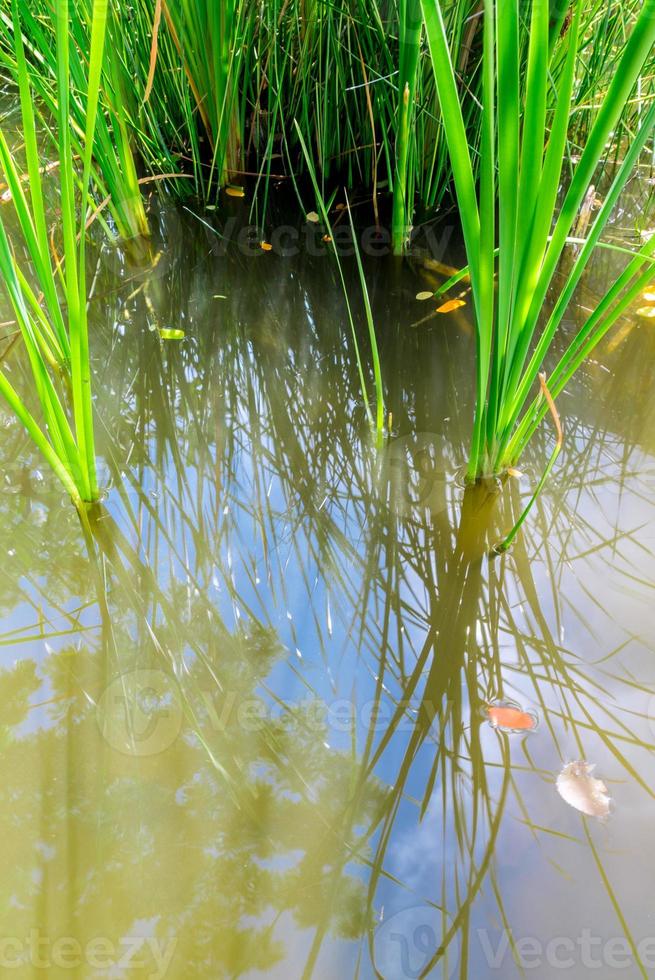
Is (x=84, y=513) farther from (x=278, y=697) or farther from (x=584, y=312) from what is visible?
(x=584, y=312)

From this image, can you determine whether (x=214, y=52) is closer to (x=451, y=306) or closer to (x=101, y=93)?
(x=101, y=93)

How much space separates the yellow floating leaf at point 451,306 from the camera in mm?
1662

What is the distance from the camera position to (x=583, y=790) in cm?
81

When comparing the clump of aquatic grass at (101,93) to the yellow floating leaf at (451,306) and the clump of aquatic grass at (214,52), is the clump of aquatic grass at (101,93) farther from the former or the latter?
the yellow floating leaf at (451,306)

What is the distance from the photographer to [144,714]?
35.2 inches

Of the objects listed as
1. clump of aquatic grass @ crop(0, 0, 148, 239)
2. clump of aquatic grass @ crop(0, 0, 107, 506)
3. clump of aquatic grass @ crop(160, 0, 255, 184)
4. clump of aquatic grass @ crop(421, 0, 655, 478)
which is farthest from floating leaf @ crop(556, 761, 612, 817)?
clump of aquatic grass @ crop(160, 0, 255, 184)

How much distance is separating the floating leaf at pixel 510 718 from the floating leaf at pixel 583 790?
6 cm

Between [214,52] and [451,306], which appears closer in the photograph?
[451,306]

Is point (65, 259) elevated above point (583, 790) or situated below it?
above

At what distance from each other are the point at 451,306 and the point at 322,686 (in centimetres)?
106

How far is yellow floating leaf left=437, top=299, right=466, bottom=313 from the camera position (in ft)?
5.45

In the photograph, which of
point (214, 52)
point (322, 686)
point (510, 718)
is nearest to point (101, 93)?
point (214, 52)

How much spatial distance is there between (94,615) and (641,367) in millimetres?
1174

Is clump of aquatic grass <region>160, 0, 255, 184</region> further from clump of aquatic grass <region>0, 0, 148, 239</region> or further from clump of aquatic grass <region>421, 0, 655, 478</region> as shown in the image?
clump of aquatic grass <region>421, 0, 655, 478</region>
